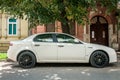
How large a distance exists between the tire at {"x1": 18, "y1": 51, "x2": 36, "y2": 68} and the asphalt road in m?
0.25

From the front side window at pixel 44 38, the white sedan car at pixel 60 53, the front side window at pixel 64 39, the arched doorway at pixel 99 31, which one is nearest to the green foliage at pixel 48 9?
the front side window at pixel 44 38

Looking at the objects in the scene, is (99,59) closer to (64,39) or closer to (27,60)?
(64,39)

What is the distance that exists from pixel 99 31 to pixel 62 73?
43.1 feet

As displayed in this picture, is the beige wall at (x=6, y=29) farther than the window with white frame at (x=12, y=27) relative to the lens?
No

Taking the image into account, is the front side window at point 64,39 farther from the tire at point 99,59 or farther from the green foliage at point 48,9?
the tire at point 99,59

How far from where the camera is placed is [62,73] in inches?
458

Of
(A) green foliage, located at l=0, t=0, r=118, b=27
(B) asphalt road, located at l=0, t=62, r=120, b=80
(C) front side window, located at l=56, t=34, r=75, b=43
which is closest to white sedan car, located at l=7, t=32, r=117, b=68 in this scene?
(C) front side window, located at l=56, t=34, r=75, b=43

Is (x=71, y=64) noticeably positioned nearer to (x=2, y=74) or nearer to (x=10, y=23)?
(x=2, y=74)

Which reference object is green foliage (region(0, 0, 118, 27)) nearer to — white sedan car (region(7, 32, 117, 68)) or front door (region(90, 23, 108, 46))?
white sedan car (region(7, 32, 117, 68))

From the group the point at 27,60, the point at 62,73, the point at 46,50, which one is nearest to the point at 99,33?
the point at 46,50

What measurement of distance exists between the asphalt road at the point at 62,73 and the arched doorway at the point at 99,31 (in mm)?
10210

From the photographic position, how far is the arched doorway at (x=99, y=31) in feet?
78.9

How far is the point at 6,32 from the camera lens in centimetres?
2383

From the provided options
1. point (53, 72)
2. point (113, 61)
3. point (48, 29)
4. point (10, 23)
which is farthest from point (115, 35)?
point (53, 72)
